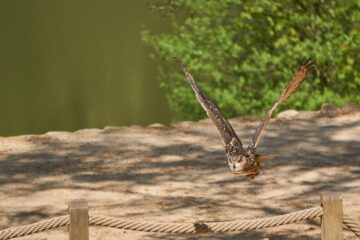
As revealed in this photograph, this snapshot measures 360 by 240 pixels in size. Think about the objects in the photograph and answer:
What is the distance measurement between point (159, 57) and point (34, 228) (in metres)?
14.4

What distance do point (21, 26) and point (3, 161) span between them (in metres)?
36.4

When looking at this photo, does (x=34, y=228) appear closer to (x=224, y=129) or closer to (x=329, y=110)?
(x=224, y=129)

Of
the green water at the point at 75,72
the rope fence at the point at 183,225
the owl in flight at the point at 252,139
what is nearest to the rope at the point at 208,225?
the rope fence at the point at 183,225

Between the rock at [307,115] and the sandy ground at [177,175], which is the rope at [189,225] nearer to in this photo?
the sandy ground at [177,175]

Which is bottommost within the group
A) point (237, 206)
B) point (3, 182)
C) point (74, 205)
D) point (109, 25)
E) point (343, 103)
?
point (74, 205)

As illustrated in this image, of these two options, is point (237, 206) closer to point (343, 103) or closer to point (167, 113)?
point (343, 103)

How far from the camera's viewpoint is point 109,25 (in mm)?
50500

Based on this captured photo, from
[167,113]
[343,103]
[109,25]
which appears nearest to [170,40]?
[343,103]

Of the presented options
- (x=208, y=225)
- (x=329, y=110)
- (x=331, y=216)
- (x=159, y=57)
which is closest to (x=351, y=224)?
(x=331, y=216)

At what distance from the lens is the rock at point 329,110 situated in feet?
56.0

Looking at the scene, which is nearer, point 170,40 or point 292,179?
point 292,179

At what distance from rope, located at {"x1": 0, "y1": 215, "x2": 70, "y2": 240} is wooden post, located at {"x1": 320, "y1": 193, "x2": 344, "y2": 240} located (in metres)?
1.87

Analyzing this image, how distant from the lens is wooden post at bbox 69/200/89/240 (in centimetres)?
825

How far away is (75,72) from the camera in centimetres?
4147
